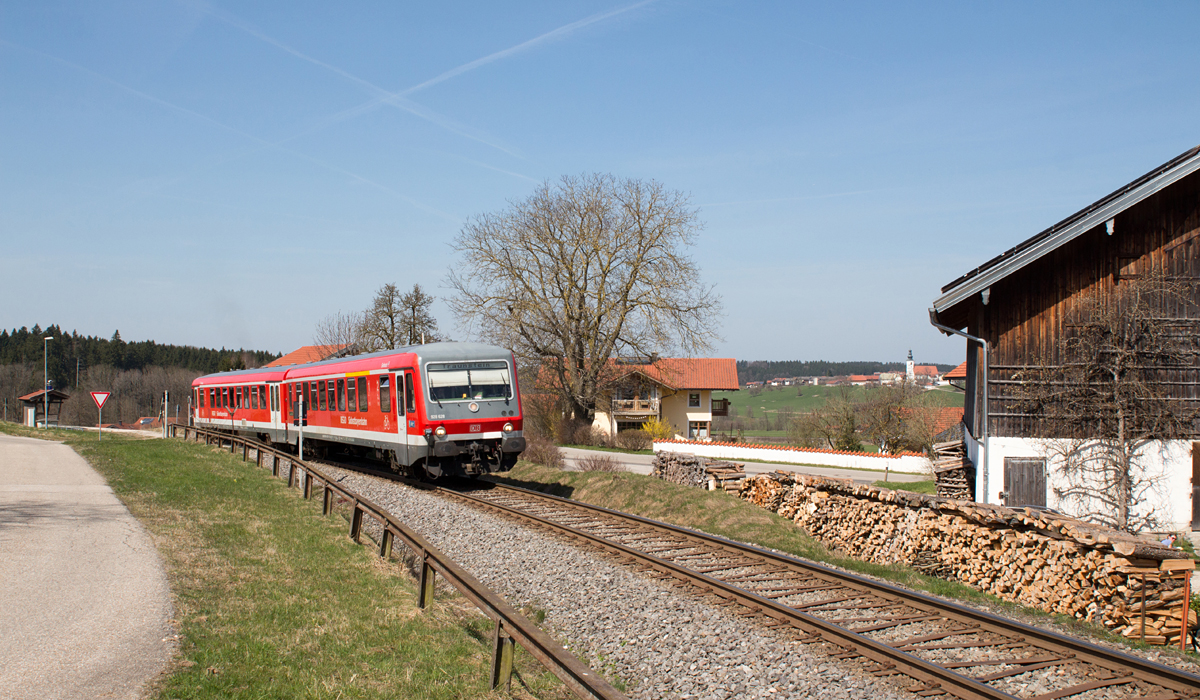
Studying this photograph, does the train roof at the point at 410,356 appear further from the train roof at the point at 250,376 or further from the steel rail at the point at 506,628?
the steel rail at the point at 506,628

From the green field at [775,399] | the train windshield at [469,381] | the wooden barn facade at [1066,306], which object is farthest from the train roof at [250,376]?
the green field at [775,399]

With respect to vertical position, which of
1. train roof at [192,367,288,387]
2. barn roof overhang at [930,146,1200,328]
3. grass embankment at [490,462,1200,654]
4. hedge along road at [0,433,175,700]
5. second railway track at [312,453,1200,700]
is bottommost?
grass embankment at [490,462,1200,654]

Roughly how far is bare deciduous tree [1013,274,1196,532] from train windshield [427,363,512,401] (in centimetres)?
1052

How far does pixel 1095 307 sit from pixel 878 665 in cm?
1269

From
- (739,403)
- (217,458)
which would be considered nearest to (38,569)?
(217,458)

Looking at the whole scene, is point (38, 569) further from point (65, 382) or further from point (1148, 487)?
point (65, 382)

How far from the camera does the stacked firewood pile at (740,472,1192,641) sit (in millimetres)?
8625

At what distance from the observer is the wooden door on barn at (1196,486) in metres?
15.8

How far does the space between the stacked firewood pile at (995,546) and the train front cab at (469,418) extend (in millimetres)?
6065

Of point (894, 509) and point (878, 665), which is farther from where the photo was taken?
point (894, 509)

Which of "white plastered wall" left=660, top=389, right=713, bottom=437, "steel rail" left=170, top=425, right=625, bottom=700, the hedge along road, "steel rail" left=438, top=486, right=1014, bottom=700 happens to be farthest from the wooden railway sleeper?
"white plastered wall" left=660, top=389, right=713, bottom=437

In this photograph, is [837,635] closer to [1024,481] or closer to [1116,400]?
[1024,481]

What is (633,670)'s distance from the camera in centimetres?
668

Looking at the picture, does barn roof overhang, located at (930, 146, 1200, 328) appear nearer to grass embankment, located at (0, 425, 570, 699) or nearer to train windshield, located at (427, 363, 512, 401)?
train windshield, located at (427, 363, 512, 401)
